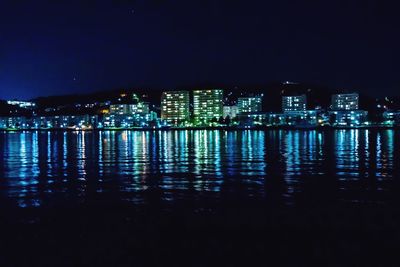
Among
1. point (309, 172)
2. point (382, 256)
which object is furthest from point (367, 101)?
point (382, 256)

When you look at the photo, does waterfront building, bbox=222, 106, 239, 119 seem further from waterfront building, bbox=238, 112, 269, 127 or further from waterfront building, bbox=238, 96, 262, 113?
waterfront building, bbox=238, 112, 269, 127

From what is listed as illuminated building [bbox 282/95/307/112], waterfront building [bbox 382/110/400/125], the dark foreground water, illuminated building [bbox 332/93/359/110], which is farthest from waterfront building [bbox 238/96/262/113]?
the dark foreground water

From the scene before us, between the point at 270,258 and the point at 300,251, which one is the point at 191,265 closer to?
the point at 270,258

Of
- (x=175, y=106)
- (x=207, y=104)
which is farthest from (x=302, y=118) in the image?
(x=175, y=106)

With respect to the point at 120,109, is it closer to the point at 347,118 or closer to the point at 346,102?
the point at 346,102

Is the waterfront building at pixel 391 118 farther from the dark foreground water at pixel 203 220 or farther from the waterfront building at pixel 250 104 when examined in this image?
the dark foreground water at pixel 203 220

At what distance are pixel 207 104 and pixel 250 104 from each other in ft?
57.3

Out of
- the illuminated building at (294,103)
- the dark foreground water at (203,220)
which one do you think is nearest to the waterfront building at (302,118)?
the illuminated building at (294,103)

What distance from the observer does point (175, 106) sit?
599 ft

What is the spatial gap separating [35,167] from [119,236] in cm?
1609

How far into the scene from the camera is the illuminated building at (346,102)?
165875mm

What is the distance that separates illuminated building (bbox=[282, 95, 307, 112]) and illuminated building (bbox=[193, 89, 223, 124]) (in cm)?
2475

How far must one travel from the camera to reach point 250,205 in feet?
38.8

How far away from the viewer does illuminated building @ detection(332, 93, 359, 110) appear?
16588cm
